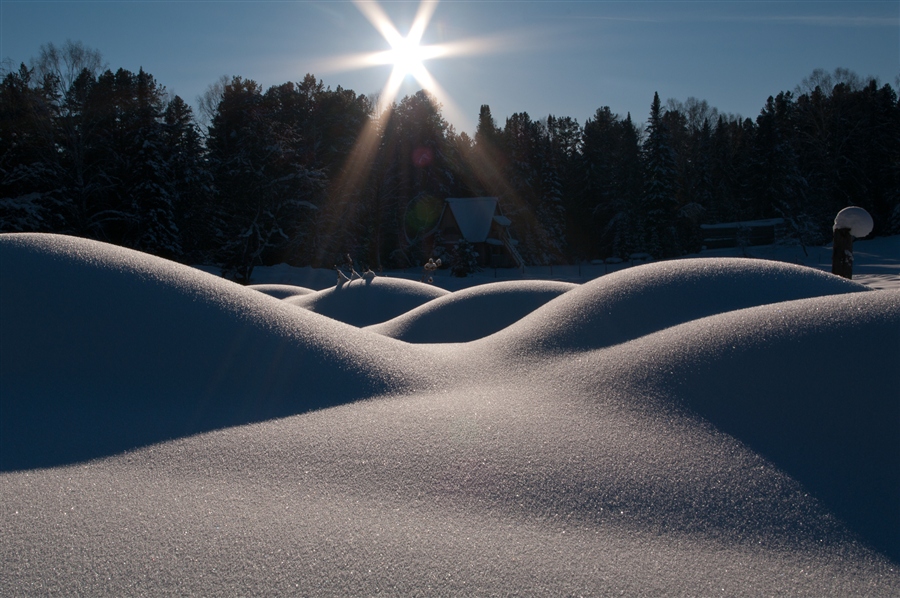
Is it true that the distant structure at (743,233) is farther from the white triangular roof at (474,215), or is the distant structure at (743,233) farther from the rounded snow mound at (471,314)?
the rounded snow mound at (471,314)

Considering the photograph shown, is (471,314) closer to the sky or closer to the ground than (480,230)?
closer to the ground

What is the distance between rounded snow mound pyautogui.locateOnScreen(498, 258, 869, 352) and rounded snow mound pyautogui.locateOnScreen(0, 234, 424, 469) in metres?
1.35

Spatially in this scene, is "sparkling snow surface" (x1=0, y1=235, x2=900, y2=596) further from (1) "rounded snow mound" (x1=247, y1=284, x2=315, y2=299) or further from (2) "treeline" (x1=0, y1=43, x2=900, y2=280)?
(2) "treeline" (x1=0, y1=43, x2=900, y2=280)

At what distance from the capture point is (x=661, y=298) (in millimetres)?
4758

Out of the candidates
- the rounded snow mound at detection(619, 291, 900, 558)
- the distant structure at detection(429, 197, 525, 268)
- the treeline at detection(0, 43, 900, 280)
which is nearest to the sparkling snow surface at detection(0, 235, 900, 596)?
the rounded snow mound at detection(619, 291, 900, 558)

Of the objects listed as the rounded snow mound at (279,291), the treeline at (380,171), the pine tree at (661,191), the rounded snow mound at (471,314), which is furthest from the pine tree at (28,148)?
the pine tree at (661,191)

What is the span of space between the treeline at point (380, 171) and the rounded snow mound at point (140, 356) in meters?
20.4

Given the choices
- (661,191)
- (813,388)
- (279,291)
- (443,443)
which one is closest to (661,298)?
(813,388)

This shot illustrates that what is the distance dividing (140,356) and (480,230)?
26107mm

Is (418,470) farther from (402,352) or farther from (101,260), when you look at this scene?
(101,260)

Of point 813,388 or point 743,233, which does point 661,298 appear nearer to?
point 813,388

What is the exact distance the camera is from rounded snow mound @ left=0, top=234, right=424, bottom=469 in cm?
346

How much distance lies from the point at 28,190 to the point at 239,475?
2687cm

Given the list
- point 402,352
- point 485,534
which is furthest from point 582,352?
point 485,534
